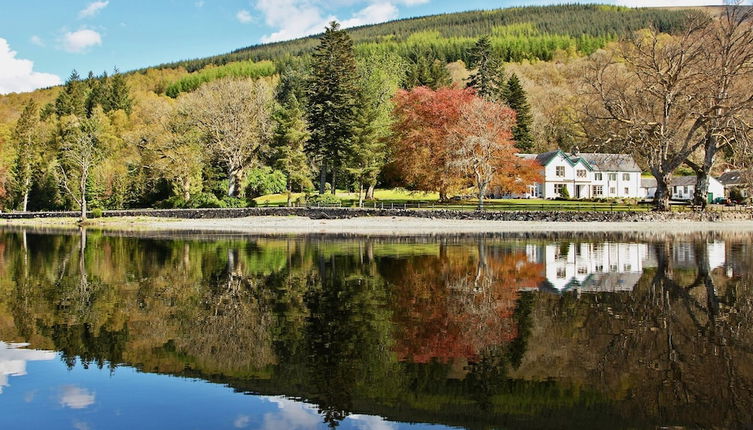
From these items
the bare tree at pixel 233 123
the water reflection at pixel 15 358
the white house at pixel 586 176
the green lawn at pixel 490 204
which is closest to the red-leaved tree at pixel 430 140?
the green lawn at pixel 490 204

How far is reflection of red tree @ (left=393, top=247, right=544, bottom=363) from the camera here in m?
12.5

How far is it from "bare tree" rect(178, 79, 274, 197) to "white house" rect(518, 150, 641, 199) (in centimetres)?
3180

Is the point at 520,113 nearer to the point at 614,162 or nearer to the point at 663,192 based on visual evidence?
the point at 614,162

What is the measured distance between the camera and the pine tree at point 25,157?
76.6 meters

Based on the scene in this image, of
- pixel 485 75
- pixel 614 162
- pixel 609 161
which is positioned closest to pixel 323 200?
pixel 485 75

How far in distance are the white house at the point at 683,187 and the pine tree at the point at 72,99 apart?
7799cm

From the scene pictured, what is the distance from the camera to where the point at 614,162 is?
83750 millimetres

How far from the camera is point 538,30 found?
175 m

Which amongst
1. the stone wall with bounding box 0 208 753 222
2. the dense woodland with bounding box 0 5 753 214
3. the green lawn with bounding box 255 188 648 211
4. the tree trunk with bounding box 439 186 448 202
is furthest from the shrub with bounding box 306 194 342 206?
the tree trunk with bounding box 439 186 448 202

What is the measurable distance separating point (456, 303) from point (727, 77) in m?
40.3

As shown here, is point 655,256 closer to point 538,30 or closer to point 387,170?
point 387,170

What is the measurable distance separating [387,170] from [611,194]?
35.4 m

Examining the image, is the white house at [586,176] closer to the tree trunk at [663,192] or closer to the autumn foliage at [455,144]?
the autumn foliage at [455,144]

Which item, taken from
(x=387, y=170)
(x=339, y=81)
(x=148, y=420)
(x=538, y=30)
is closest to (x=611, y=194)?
(x=387, y=170)
